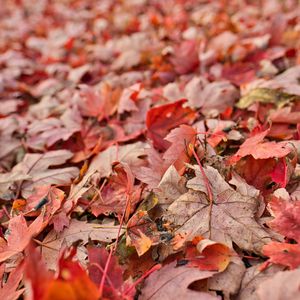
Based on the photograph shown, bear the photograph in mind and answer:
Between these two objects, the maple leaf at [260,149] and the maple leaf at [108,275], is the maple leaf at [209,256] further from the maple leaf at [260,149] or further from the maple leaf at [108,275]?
the maple leaf at [260,149]

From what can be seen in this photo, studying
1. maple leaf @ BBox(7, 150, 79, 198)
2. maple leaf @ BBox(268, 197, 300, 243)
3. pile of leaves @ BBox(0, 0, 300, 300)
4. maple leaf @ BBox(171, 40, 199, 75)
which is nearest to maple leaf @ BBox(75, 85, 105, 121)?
pile of leaves @ BBox(0, 0, 300, 300)

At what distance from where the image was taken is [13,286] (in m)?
1.03

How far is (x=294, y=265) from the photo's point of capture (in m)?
0.90

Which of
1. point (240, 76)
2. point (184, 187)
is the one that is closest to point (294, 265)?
point (184, 187)

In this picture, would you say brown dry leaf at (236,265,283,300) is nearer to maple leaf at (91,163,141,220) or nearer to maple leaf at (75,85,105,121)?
maple leaf at (91,163,141,220)

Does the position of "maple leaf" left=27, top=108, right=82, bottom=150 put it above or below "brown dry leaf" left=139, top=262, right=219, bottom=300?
above

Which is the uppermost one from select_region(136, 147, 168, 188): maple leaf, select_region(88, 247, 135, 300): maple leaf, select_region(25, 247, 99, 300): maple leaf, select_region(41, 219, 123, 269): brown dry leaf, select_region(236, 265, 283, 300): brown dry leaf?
select_region(25, 247, 99, 300): maple leaf

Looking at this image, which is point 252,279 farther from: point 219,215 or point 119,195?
point 119,195

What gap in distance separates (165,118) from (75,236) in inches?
23.9

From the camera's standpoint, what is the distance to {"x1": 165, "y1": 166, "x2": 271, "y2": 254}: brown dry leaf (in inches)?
40.2

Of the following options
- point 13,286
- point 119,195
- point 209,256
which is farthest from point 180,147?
point 13,286

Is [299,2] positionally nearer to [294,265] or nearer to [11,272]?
[294,265]

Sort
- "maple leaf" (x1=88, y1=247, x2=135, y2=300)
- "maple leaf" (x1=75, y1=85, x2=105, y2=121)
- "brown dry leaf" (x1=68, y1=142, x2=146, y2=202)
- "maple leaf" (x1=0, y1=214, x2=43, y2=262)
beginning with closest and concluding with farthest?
"maple leaf" (x1=88, y1=247, x2=135, y2=300) < "maple leaf" (x1=0, y1=214, x2=43, y2=262) < "brown dry leaf" (x1=68, y1=142, x2=146, y2=202) < "maple leaf" (x1=75, y1=85, x2=105, y2=121)

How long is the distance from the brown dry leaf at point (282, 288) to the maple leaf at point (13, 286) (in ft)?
1.90
